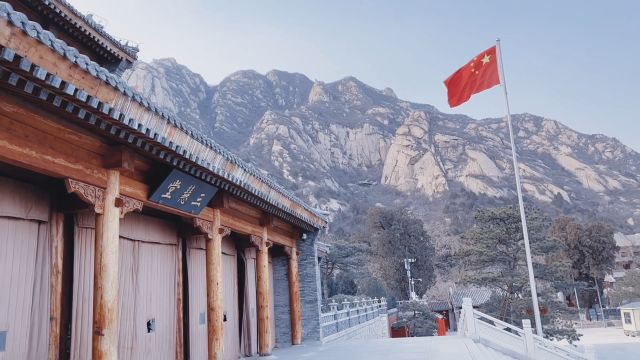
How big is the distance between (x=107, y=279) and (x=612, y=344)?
3347 centimetres

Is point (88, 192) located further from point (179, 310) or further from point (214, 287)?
point (179, 310)

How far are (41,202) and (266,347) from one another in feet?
19.3

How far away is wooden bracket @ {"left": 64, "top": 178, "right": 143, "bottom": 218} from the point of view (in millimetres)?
5215

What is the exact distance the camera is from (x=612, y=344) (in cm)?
2973

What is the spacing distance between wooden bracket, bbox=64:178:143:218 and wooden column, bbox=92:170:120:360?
66mm

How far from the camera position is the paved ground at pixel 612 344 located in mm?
25683

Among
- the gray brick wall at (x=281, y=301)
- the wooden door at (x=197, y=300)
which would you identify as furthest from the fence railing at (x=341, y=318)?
the wooden door at (x=197, y=300)

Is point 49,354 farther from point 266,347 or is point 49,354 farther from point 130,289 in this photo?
point 266,347

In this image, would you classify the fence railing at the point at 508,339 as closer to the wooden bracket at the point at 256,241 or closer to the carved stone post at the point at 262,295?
the carved stone post at the point at 262,295

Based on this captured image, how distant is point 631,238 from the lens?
222ft

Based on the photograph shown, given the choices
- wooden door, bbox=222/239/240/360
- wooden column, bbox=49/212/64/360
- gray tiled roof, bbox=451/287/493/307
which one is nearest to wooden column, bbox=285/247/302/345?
wooden door, bbox=222/239/240/360

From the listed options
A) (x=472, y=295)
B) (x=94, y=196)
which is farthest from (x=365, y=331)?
(x=472, y=295)

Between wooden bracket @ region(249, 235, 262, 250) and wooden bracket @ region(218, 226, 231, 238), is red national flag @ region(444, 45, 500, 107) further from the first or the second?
wooden bracket @ region(218, 226, 231, 238)

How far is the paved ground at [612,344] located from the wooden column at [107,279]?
27.4 m
